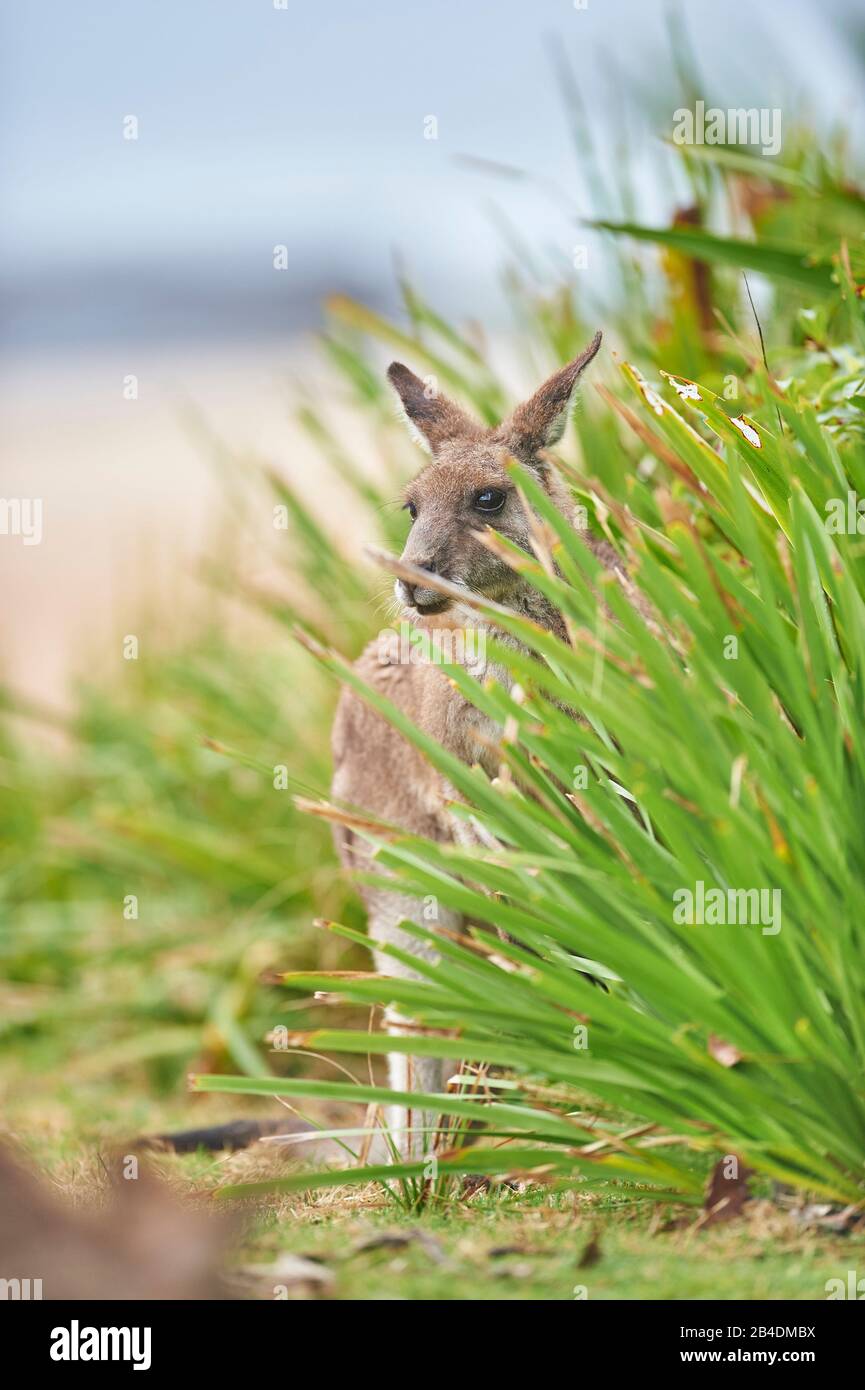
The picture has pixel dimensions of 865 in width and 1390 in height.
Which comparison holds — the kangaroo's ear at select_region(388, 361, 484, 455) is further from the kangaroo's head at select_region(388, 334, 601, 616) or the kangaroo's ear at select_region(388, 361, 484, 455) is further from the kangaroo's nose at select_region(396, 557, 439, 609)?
the kangaroo's nose at select_region(396, 557, 439, 609)

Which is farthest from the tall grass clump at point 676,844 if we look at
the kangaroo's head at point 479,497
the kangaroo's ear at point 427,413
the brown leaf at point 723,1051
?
the kangaroo's ear at point 427,413

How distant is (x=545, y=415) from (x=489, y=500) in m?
0.24

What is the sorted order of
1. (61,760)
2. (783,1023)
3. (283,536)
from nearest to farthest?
(783,1023) < (283,536) < (61,760)

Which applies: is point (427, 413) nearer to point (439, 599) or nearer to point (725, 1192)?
point (439, 599)

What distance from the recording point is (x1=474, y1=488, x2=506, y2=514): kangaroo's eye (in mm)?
3543

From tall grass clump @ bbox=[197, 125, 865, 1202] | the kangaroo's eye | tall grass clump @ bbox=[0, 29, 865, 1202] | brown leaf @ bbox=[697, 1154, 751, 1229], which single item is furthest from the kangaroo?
brown leaf @ bbox=[697, 1154, 751, 1229]

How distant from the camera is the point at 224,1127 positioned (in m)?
3.88

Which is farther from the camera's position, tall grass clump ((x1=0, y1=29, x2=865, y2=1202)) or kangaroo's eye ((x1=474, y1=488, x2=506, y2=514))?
kangaroo's eye ((x1=474, y1=488, x2=506, y2=514))

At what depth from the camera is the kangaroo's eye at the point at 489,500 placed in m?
3.54

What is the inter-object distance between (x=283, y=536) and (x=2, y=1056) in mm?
2553

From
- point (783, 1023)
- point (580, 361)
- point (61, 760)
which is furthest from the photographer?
point (61, 760)

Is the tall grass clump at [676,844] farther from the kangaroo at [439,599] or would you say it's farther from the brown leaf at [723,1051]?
the kangaroo at [439,599]

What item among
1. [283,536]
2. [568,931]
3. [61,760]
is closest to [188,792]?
[61,760]
